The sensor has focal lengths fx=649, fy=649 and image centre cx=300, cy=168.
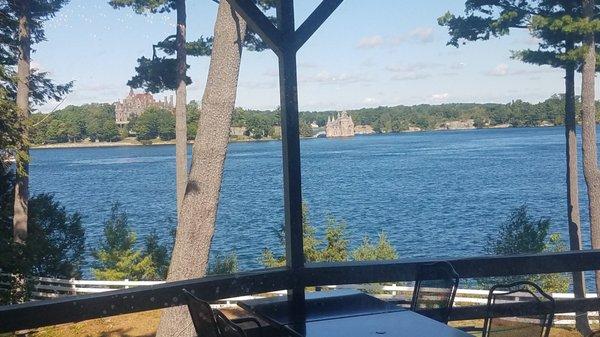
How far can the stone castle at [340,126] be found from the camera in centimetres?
1495

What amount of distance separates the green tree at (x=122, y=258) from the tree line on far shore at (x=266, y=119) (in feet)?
6.32

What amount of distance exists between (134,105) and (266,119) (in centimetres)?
272

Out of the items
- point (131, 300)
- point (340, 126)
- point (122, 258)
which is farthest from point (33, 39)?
point (131, 300)

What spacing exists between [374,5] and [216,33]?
14.5 meters

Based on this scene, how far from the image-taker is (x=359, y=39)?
2928cm

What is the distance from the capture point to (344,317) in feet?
8.15

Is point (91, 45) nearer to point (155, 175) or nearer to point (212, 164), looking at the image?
point (212, 164)

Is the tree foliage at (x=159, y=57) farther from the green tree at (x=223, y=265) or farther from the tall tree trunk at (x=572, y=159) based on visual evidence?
the tall tree trunk at (x=572, y=159)

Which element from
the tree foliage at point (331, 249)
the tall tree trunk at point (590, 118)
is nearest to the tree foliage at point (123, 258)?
the tree foliage at point (331, 249)

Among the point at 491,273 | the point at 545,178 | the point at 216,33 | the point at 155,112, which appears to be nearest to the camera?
the point at 491,273

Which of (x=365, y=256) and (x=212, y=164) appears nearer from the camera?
(x=212, y=164)

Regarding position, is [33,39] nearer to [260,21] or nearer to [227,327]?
[260,21]

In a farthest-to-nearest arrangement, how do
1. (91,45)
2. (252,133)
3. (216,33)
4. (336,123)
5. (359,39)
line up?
1. (359,39)
2. (336,123)
3. (91,45)
4. (252,133)
5. (216,33)

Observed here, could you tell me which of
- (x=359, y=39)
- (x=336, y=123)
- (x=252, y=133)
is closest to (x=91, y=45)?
(x=252, y=133)
